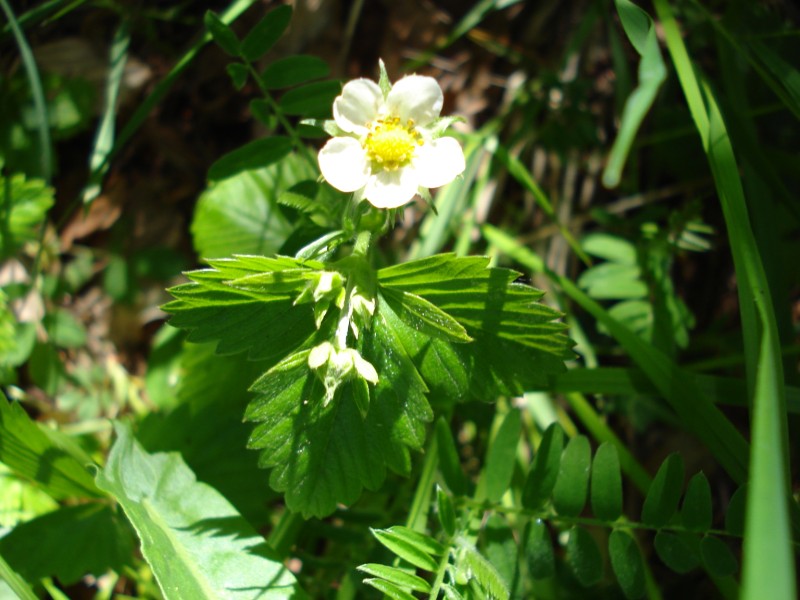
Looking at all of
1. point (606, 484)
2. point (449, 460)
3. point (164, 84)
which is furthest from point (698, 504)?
point (164, 84)

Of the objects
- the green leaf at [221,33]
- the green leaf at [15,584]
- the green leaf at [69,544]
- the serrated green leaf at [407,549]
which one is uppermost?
the green leaf at [221,33]

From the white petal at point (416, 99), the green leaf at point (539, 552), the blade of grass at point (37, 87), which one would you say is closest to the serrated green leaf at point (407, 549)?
the green leaf at point (539, 552)

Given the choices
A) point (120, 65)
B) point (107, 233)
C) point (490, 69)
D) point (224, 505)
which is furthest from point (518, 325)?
point (107, 233)

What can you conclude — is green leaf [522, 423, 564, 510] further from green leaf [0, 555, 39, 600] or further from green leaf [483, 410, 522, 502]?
green leaf [0, 555, 39, 600]

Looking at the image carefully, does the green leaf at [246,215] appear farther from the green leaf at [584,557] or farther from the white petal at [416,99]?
the green leaf at [584,557]

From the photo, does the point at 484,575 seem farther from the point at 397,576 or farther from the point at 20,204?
the point at 20,204

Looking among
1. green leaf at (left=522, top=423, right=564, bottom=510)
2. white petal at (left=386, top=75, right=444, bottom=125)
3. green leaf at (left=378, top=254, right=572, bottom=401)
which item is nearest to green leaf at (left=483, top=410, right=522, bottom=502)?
green leaf at (left=522, top=423, right=564, bottom=510)
